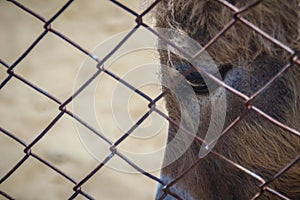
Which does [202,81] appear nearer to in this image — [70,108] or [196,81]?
[196,81]

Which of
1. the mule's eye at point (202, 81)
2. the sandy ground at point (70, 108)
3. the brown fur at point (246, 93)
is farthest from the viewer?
the sandy ground at point (70, 108)

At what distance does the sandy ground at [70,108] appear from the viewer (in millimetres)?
3510

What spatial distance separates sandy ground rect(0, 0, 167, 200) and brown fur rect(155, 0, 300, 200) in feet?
2.58

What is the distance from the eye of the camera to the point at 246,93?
6.43 ft

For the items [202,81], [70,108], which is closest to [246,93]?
[202,81]

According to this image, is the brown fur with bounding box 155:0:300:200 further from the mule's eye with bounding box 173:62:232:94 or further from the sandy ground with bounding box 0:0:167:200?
the sandy ground with bounding box 0:0:167:200

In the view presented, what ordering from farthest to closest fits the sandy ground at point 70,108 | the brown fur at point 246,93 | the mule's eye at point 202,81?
the sandy ground at point 70,108 → the mule's eye at point 202,81 → the brown fur at point 246,93

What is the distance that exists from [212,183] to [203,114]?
292 millimetres

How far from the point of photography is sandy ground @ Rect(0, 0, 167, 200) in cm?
351

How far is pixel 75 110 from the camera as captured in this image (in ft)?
11.3

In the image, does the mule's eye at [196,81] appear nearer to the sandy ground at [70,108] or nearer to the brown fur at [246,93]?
the brown fur at [246,93]

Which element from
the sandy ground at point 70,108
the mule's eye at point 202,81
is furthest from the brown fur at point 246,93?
the sandy ground at point 70,108

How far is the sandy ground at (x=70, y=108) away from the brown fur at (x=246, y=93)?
0.79 meters

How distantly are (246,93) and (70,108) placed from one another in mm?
1716
